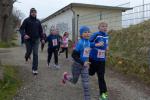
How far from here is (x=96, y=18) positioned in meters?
27.1

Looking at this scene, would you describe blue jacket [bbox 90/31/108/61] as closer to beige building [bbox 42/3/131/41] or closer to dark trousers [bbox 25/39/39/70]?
dark trousers [bbox 25/39/39/70]

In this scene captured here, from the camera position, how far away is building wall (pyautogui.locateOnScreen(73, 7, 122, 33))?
2212cm

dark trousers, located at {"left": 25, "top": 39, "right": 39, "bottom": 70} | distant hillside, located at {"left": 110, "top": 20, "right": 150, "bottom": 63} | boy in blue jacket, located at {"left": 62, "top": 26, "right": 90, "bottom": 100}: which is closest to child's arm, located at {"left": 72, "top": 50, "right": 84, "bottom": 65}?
boy in blue jacket, located at {"left": 62, "top": 26, "right": 90, "bottom": 100}

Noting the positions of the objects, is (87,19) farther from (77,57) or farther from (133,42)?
(77,57)

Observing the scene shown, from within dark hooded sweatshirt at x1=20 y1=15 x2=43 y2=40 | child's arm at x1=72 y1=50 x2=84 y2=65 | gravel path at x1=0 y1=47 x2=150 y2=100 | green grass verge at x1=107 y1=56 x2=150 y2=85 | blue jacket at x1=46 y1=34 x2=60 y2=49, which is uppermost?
dark hooded sweatshirt at x1=20 y1=15 x2=43 y2=40

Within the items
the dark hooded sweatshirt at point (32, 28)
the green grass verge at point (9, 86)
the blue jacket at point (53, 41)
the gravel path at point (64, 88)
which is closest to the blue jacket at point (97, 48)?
the gravel path at point (64, 88)

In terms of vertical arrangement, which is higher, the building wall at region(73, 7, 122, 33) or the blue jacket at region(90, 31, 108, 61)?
the building wall at region(73, 7, 122, 33)

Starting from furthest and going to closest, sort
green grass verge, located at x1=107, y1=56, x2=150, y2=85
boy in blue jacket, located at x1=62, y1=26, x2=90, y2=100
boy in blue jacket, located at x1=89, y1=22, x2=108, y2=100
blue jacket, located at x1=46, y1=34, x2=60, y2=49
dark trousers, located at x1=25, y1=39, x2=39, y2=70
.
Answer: blue jacket, located at x1=46, y1=34, x2=60, y2=49 → green grass verge, located at x1=107, y1=56, x2=150, y2=85 → dark trousers, located at x1=25, y1=39, x2=39, y2=70 → boy in blue jacket, located at x1=89, y1=22, x2=108, y2=100 → boy in blue jacket, located at x1=62, y1=26, x2=90, y2=100

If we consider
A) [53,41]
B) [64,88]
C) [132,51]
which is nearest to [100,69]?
[64,88]

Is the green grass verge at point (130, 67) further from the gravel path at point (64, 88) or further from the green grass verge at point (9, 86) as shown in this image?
the green grass verge at point (9, 86)

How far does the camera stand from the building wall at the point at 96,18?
22.1 meters

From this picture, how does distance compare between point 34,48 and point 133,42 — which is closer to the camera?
point 34,48

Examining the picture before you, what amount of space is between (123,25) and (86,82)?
38.3 feet

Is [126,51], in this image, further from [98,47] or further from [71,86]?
[98,47]
